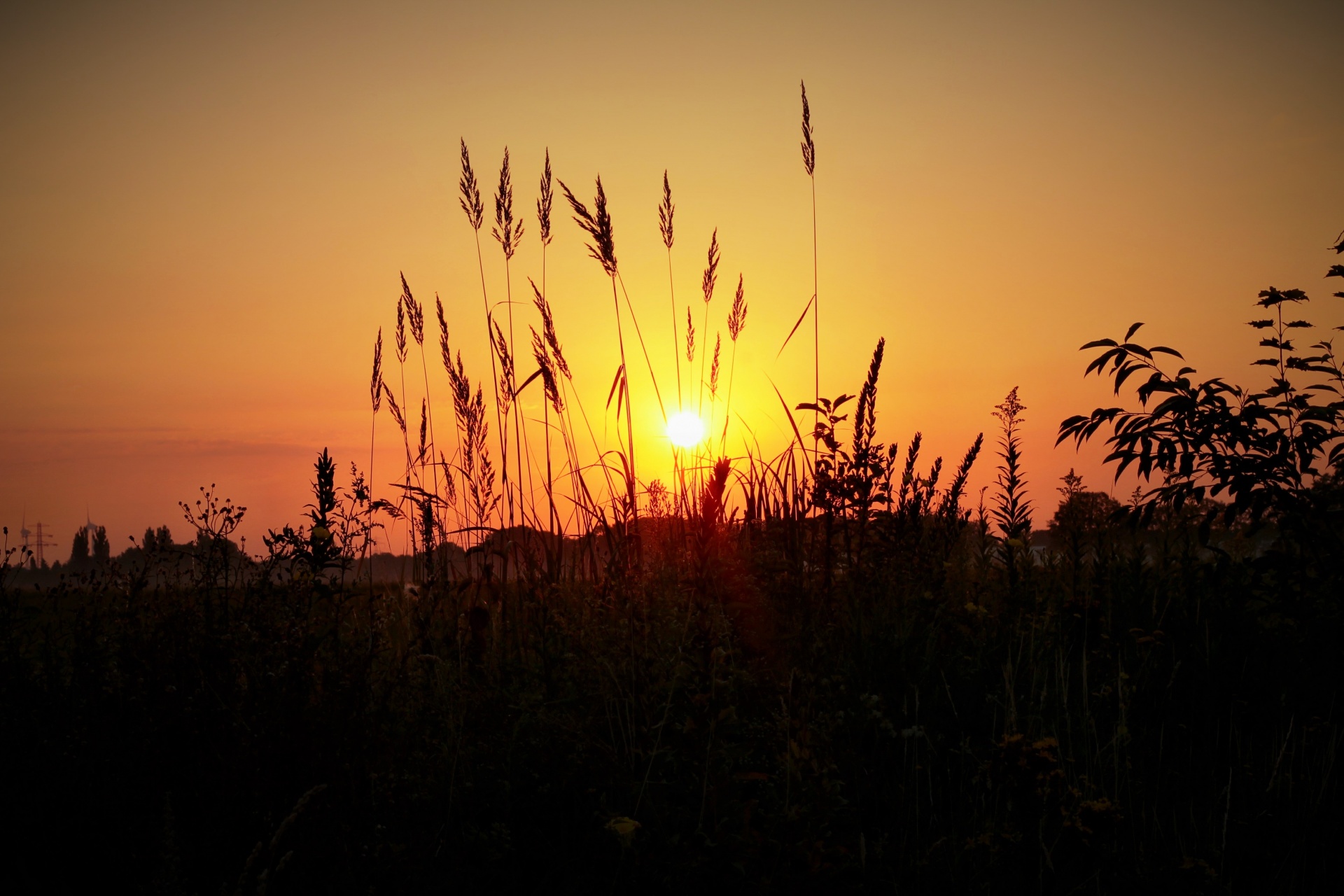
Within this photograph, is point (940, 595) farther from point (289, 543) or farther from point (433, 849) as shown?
point (289, 543)

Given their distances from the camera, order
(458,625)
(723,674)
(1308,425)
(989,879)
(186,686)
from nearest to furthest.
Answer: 1. (989,879)
2. (186,686)
3. (723,674)
4. (1308,425)
5. (458,625)

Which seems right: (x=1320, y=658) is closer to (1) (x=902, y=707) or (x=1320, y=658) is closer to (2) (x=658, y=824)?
(1) (x=902, y=707)

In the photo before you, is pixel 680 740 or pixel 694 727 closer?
pixel 694 727

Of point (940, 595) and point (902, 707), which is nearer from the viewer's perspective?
point (902, 707)

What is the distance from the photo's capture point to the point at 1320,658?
3.05 m

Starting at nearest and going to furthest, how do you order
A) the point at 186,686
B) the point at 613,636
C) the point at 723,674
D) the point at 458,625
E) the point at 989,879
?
the point at 989,879
the point at 186,686
the point at 723,674
the point at 613,636
the point at 458,625

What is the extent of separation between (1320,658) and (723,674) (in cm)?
231

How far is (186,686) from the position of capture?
2.36m

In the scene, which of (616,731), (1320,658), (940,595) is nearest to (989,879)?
(616,731)

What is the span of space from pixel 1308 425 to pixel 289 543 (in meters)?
3.66

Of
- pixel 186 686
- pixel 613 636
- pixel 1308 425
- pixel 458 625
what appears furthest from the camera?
pixel 458 625

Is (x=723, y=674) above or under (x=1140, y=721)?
above

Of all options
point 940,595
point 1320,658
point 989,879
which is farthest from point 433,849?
point 1320,658

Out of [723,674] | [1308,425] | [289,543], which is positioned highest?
[1308,425]
